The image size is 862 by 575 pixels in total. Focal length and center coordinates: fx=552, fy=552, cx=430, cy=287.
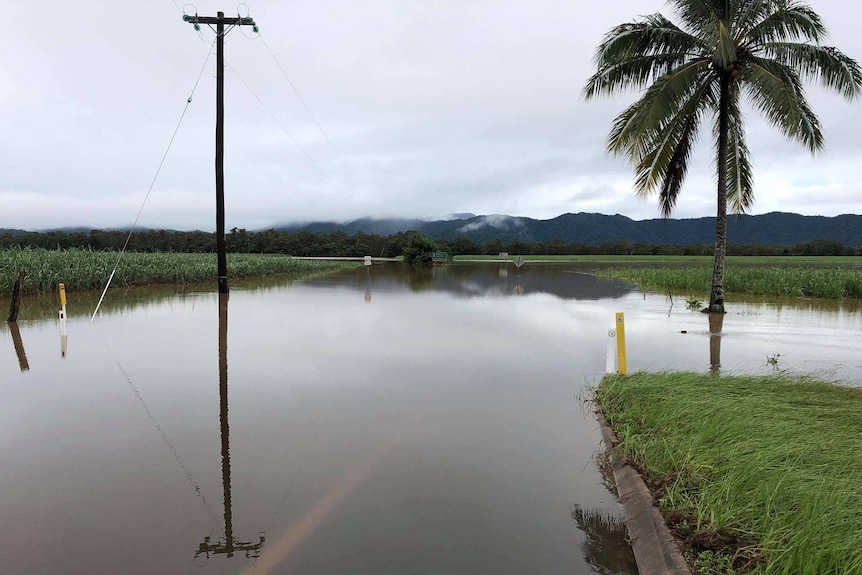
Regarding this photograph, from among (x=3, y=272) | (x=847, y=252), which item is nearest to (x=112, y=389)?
(x=3, y=272)

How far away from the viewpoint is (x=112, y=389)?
7.09m

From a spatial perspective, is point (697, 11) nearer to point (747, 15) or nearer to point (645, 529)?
point (747, 15)

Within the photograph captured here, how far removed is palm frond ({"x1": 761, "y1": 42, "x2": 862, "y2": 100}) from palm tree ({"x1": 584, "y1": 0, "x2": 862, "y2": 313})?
0.07ft

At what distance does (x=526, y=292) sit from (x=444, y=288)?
3.85 m

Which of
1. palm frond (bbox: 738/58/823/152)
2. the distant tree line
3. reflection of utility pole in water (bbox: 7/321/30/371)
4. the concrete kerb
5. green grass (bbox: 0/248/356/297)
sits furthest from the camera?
the distant tree line

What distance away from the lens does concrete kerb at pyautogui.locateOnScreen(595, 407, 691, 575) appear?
3289 millimetres

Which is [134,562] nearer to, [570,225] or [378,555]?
[378,555]

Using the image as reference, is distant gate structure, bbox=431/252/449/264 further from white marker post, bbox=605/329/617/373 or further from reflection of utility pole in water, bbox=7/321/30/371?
white marker post, bbox=605/329/617/373

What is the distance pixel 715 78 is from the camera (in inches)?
607

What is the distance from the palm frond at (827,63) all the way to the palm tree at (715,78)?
0.02 metres

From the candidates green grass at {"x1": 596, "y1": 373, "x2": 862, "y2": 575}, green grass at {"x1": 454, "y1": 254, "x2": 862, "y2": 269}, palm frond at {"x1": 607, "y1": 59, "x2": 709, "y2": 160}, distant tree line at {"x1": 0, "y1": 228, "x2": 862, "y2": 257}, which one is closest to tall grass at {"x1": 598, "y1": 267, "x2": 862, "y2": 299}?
palm frond at {"x1": 607, "y1": 59, "x2": 709, "y2": 160}

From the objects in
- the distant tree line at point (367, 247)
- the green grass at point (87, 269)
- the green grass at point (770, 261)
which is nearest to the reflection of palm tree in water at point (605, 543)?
the green grass at point (87, 269)

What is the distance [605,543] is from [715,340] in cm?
887

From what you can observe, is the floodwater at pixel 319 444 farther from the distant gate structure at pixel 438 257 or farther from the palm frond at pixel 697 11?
the distant gate structure at pixel 438 257
